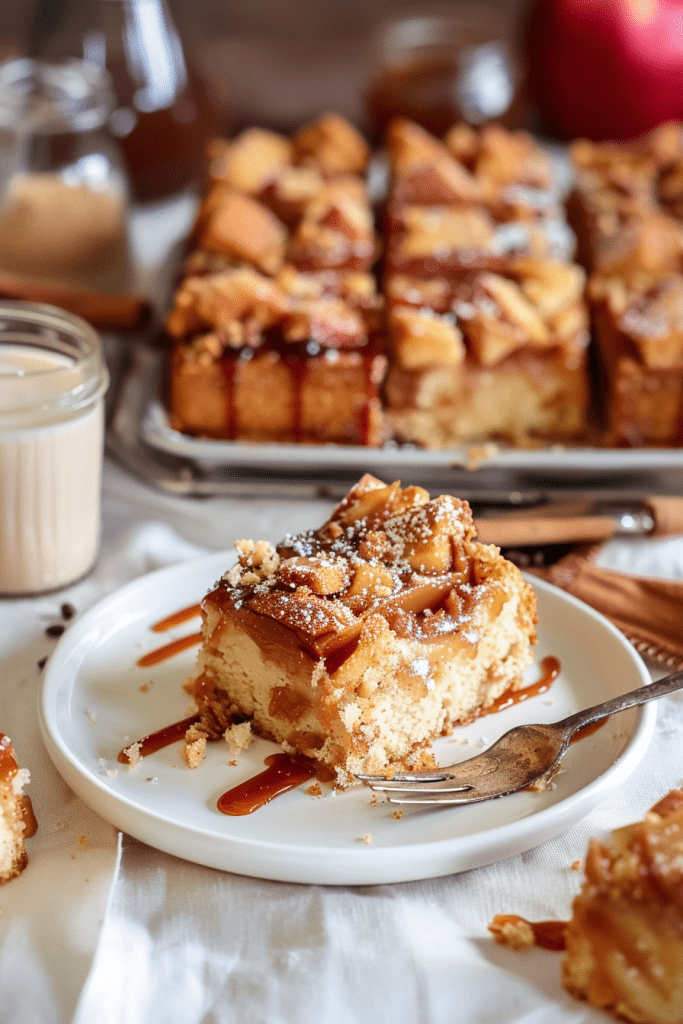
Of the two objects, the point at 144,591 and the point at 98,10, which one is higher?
the point at 98,10

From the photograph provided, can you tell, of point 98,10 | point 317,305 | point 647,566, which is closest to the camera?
point 647,566

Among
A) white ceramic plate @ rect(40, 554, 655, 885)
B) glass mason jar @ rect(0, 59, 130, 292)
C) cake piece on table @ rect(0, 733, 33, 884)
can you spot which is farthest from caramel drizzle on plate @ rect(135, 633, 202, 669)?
glass mason jar @ rect(0, 59, 130, 292)

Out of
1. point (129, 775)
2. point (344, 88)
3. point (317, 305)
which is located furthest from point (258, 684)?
point (344, 88)

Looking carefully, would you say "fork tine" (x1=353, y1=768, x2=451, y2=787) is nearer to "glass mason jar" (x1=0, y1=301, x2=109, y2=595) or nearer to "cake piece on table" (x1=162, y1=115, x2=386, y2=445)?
"glass mason jar" (x1=0, y1=301, x2=109, y2=595)

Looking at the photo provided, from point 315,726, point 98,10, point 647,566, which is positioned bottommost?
point 647,566

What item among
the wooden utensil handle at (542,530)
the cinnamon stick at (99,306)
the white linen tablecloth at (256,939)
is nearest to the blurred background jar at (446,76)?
the cinnamon stick at (99,306)

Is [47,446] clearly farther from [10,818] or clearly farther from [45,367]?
[10,818]

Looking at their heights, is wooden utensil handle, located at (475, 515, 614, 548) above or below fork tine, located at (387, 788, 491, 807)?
below

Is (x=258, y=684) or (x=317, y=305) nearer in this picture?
(x=258, y=684)

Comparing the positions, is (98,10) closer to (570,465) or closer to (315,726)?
(570,465)
